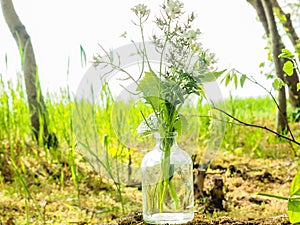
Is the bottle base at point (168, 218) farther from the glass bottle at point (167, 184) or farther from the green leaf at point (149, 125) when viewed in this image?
the green leaf at point (149, 125)

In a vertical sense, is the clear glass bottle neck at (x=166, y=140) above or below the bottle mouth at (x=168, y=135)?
below

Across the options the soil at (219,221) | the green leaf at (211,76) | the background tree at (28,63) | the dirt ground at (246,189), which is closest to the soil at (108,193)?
the dirt ground at (246,189)

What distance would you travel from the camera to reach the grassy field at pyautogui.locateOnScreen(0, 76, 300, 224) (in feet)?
7.54

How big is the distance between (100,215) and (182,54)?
1220mm

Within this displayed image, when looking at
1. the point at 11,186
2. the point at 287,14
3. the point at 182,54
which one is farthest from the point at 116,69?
the point at 287,14

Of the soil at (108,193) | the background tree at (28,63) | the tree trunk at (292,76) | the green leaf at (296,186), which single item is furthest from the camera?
the tree trunk at (292,76)

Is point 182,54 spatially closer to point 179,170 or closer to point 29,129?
point 179,170

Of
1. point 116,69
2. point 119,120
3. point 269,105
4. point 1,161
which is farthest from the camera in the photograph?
point 269,105

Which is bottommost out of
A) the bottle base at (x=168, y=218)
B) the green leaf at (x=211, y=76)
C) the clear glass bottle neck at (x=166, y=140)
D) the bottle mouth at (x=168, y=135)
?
the bottle base at (x=168, y=218)

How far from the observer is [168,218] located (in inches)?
60.6

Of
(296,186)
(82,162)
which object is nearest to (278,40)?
(82,162)

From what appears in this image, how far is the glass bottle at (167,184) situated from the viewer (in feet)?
4.97

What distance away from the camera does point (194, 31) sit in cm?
149

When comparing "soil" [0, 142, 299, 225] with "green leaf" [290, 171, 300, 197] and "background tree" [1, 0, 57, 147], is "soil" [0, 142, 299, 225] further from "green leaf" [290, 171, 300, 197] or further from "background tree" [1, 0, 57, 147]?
"green leaf" [290, 171, 300, 197]
